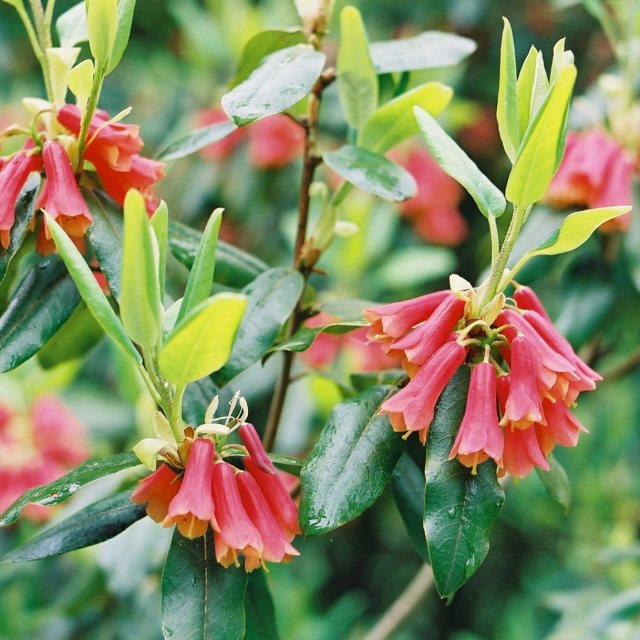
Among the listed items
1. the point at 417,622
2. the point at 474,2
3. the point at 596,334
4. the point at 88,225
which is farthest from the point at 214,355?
the point at 417,622

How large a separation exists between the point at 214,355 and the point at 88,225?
26 cm

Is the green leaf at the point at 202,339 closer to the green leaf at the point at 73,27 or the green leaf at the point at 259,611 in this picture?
the green leaf at the point at 259,611

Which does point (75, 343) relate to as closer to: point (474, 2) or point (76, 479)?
point (76, 479)

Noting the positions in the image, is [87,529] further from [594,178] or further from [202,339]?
[594,178]

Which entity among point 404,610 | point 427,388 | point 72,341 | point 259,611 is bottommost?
point 404,610

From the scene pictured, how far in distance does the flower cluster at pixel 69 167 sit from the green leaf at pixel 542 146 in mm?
355

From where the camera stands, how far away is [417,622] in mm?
2783

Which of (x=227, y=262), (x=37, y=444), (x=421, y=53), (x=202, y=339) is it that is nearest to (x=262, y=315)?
(x=227, y=262)

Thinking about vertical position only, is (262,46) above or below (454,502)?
above

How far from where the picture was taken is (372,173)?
95cm

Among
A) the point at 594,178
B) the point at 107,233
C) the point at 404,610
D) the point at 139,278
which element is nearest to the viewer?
the point at 139,278

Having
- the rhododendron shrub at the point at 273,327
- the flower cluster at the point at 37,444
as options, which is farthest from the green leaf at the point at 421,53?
the flower cluster at the point at 37,444

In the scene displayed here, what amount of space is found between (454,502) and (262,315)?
27 cm

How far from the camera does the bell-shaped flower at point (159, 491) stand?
2.51 feet
